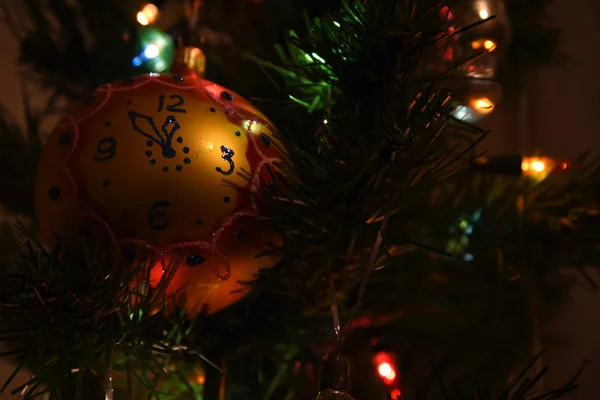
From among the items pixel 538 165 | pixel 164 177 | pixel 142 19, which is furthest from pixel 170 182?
pixel 538 165

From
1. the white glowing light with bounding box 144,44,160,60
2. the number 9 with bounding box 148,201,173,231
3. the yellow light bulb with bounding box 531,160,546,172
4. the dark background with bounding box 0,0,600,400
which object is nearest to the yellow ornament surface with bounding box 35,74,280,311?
the number 9 with bounding box 148,201,173,231

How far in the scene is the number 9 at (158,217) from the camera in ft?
1.09

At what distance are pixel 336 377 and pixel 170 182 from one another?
156 millimetres

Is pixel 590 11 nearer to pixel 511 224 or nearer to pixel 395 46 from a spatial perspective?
pixel 511 224

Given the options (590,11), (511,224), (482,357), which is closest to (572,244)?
(511,224)

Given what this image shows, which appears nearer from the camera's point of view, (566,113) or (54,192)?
(54,192)

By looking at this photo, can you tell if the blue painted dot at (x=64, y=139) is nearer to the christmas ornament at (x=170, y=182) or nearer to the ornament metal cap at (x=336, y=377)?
the christmas ornament at (x=170, y=182)

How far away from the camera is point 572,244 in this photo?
542mm

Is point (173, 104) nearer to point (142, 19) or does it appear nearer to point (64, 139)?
point (64, 139)

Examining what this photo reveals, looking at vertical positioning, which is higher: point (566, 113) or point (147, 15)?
point (566, 113)

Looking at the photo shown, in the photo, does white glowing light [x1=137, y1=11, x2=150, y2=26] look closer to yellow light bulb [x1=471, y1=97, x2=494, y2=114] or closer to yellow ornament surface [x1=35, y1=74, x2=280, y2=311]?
yellow ornament surface [x1=35, y1=74, x2=280, y2=311]

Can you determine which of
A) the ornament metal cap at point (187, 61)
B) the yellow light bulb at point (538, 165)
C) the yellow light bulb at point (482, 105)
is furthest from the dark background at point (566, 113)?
the ornament metal cap at point (187, 61)

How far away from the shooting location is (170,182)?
0.33 metres

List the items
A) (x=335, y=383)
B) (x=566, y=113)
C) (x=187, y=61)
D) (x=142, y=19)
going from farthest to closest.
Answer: (x=566, y=113), (x=142, y=19), (x=187, y=61), (x=335, y=383)
